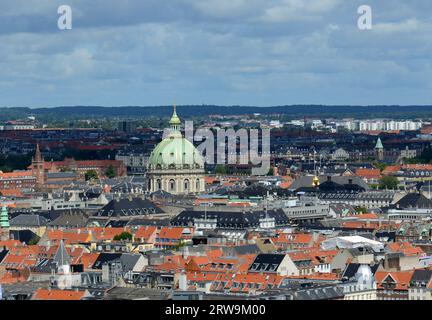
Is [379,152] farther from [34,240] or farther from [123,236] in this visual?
[123,236]

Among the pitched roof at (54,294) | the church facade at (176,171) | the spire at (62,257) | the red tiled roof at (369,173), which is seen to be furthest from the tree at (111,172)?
the pitched roof at (54,294)

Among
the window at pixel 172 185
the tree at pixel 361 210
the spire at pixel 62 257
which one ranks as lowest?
the tree at pixel 361 210

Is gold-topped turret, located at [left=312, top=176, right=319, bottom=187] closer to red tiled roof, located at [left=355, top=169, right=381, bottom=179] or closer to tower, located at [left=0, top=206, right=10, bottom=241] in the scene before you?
red tiled roof, located at [left=355, top=169, right=381, bottom=179]

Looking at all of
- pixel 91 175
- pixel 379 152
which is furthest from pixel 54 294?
pixel 379 152

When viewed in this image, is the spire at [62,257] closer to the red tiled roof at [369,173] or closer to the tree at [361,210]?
the tree at [361,210]

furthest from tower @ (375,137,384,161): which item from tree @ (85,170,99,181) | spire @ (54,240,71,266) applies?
spire @ (54,240,71,266)
